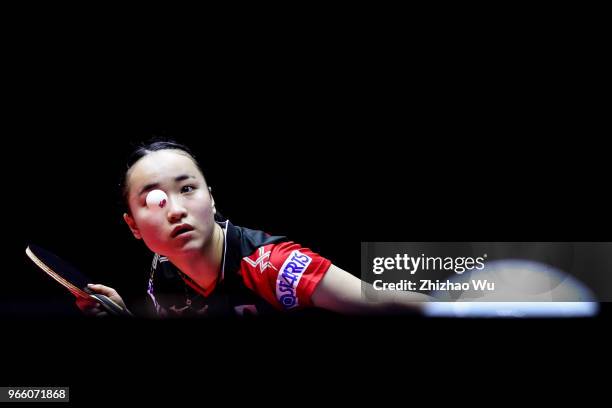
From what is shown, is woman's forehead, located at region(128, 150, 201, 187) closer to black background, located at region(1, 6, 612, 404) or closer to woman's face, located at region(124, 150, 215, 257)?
woman's face, located at region(124, 150, 215, 257)

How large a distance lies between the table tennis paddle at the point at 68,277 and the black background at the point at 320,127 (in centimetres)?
29

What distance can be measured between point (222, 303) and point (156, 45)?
1211 mm

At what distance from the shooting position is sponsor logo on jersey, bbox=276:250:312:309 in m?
2.33

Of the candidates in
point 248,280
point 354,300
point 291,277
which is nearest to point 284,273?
point 291,277

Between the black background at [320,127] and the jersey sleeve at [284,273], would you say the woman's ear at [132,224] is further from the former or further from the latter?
the jersey sleeve at [284,273]

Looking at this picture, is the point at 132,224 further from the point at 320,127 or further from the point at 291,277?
the point at 320,127

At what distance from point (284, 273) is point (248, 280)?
181 millimetres

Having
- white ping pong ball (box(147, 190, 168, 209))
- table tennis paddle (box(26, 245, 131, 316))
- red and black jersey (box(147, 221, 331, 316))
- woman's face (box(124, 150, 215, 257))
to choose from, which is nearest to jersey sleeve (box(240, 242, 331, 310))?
red and black jersey (box(147, 221, 331, 316))

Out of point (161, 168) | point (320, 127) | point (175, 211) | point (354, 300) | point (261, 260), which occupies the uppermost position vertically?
point (320, 127)

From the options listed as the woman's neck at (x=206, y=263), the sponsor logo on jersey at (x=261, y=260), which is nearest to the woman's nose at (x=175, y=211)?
the woman's neck at (x=206, y=263)

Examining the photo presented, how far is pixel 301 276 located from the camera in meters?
2.32

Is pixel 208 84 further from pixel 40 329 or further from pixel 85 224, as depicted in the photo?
pixel 40 329

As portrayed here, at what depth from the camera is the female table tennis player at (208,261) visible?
2.34 metres

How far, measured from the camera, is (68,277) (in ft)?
7.49
